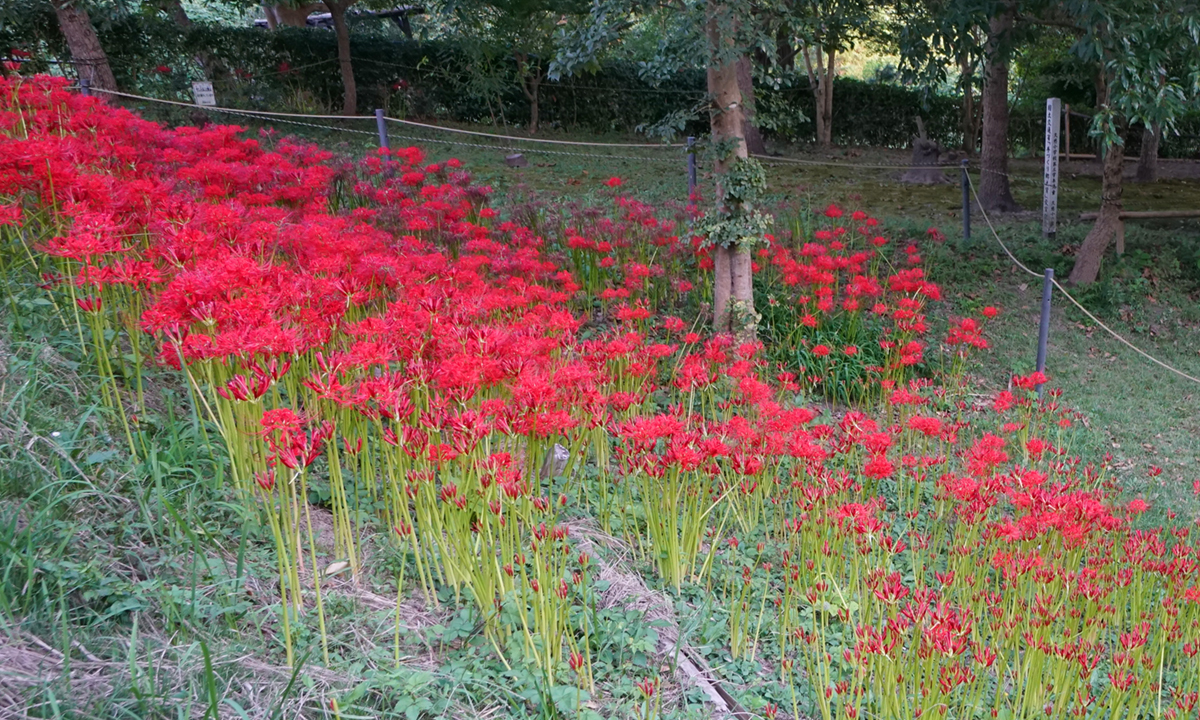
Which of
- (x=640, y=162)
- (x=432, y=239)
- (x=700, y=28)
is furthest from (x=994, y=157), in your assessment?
(x=432, y=239)

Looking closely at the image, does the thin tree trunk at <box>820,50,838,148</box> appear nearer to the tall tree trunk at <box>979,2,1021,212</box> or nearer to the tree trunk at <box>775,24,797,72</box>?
the tree trunk at <box>775,24,797,72</box>

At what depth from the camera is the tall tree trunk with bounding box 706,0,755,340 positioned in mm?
5602

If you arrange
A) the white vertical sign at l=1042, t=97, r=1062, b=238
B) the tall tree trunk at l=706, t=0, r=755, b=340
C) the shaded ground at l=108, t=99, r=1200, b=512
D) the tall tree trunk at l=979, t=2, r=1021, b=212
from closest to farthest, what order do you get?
the tall tree trunk at l=706, t=0, r=755, b=340, the shaded ground at l=108, t=99, r=1200, b=512, the white vertical sign at l=1042, t=97, r=1062, b=238, the tall tree trunk at l=979, t=2, r=1021, b=212

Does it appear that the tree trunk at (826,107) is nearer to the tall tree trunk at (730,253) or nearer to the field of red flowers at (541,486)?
the tall tree trunk at (730,253)

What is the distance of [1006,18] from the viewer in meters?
8.16

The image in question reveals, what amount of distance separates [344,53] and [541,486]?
42.5 ft

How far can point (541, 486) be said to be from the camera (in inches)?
143

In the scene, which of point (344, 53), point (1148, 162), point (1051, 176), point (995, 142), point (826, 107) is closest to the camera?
point (1051, 176)

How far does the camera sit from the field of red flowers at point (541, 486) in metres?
2.44

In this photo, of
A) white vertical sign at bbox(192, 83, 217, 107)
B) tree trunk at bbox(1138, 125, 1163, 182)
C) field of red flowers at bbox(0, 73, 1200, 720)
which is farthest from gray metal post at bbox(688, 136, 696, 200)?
tree trunk at bbox(1138, 125, 1163, 182)

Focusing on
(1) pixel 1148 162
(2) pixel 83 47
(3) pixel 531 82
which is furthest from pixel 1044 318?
(3) pixel 531 82

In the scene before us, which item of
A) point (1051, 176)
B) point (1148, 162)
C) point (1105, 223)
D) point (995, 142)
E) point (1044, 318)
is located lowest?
point (1044, 318)

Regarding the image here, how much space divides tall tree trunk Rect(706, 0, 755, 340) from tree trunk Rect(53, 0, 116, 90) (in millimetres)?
8015

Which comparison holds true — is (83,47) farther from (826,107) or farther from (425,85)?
(826,107)
